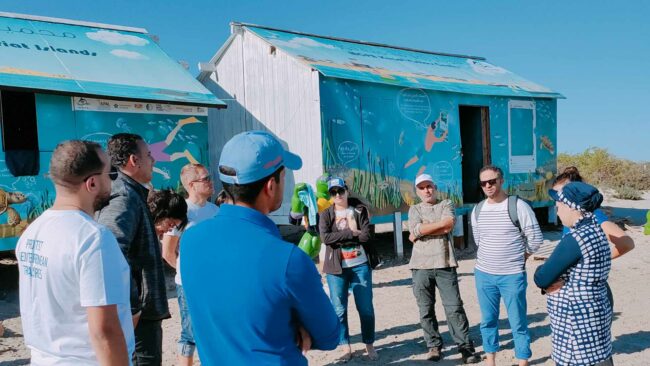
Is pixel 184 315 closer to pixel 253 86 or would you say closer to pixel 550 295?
pixel 550 295

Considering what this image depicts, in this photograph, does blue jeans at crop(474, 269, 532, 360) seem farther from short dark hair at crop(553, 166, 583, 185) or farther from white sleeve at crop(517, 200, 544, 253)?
short dark hair at crop(553, 166, 583, 185)

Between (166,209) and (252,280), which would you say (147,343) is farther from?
(252,280)

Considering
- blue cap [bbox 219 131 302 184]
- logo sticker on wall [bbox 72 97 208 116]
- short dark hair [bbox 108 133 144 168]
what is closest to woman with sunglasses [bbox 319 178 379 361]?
short dark hair [bbox 108 133 144 168]

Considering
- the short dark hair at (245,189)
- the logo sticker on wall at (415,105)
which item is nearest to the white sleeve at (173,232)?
the short dark hair at (245,189)

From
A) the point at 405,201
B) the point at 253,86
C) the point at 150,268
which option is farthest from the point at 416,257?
the point at 253,86

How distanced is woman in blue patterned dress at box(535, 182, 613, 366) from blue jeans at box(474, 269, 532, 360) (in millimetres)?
1332

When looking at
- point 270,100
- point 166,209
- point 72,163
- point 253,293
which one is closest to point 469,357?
point 166,209

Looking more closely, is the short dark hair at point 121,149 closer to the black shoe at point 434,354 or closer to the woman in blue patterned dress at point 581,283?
the woman in blue patterned dress at point 581,283

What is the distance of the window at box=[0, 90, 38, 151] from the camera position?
8.88 metres

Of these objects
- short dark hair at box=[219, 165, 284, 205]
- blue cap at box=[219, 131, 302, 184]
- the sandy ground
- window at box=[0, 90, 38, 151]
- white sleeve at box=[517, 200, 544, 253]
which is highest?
window at box=[0, 90, 38, 151]

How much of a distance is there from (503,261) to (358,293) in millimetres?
1422

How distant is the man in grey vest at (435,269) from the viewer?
193 inches

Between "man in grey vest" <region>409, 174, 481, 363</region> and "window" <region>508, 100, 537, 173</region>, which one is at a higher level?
"window" <region>508, 100, 537, 173</region>

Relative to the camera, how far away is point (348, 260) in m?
5.00
